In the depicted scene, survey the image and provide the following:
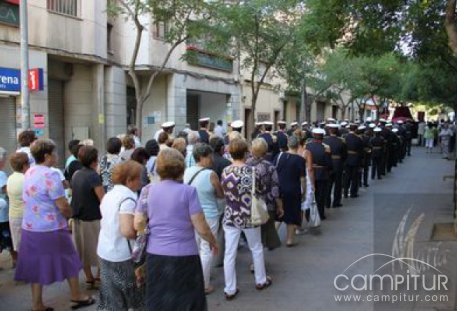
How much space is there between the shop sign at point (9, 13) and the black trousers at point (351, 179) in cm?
889

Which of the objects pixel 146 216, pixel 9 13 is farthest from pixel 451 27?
pixel 9 13

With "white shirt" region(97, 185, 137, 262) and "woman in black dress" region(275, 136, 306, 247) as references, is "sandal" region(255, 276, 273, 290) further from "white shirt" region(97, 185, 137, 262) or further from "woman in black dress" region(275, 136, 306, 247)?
"white shirt" region(97, 185, 137, 262)

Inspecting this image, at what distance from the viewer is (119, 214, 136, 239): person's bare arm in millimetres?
Result: 4438

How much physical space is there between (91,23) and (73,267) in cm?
1261

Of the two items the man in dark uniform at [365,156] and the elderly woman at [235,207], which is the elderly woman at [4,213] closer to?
the elderly woman at [235,207]

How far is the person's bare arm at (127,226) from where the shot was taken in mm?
4438

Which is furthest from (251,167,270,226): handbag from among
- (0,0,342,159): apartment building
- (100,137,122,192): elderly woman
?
(0,0,342,159): apartment building

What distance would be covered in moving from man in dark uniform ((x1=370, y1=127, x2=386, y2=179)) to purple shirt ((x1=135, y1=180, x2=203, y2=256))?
12970 mm

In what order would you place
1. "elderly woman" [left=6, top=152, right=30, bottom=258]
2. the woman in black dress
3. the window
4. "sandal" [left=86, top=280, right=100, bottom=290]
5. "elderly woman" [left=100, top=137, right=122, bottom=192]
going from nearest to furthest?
"elderly woman" [left=6, top=152, right=30, bottom=258], "sandal" [left=86, top=280, right=100, bottom=290], "elderly woman" [left=100, top=137, right=122, bottom=192], the woman in black dress, the window

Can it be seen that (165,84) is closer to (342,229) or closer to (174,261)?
(342,229)

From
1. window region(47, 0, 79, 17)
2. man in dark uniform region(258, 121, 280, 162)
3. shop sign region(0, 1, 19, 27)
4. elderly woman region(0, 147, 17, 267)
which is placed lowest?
elderly woman region(0, 147, 17, 267)

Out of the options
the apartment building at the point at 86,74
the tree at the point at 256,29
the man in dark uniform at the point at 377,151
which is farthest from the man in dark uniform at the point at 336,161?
the apartment building at the point at 86,74

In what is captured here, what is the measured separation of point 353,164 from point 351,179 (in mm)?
428

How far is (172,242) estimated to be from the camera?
420 cm
